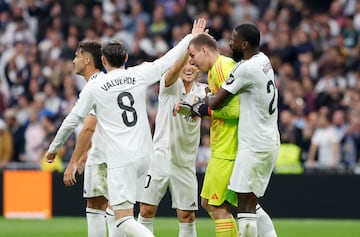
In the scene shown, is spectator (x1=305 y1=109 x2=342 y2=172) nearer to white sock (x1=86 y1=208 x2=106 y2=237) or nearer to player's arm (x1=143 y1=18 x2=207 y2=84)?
white sock (x1=86 y1=208 x2=106 y2=237)

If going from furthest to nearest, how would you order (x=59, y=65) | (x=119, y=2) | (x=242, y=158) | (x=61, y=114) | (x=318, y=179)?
(x=119, y=2)
(x=59, y=65)
(x=61, y=114)
(x=318, y=179)
(x=242, y=158)

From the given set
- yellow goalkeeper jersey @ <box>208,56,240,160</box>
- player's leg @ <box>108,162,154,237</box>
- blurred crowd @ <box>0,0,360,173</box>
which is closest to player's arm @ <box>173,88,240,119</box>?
yellow goalkeeper jersey @ <box>208,56,240,160</box>

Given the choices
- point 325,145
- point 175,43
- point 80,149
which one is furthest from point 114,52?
point 175,43

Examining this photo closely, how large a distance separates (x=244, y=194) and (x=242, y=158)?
356mm

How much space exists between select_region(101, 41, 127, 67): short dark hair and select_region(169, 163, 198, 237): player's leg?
174 cm

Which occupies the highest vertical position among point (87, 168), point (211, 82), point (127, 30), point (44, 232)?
point (127, 30)

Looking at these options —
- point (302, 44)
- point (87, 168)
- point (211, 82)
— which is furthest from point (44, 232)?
point (302, 44)

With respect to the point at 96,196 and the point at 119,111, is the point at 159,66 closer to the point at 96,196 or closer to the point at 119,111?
the point at 119,111

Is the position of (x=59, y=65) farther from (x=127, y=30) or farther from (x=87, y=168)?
(x=87, y=168)

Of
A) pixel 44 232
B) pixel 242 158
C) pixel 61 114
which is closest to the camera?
pixel 242 158

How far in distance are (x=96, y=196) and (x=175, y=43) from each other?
35.2 feet

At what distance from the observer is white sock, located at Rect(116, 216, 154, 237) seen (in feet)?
34.4

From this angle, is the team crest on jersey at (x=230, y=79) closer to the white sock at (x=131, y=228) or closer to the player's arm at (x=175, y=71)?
the player's arm at (x=175, y=71)

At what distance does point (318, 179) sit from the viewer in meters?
18.6
